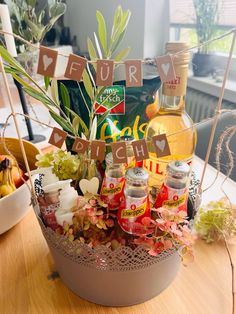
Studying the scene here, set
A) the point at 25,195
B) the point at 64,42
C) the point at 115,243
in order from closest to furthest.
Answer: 1. the point at 115,243
2. the point at 25,195
3. the point at 64,42

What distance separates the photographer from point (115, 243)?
1.18ft

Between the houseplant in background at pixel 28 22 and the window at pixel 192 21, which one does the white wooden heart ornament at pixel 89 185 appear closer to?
the houseplant in background at pixel 28 22

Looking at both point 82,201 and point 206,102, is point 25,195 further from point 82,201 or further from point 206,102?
point 206,102

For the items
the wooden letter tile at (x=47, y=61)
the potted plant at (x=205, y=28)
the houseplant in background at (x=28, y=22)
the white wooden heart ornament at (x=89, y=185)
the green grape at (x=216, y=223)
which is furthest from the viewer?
the potted plant at (x=205, y=28)

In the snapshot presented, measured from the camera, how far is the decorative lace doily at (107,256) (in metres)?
0.33

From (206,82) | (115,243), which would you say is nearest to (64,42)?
(206,82)

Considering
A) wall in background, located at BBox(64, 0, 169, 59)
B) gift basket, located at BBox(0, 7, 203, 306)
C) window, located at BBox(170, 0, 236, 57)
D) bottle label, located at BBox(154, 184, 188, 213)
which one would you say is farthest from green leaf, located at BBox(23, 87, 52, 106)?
wall in background, located at BBox(64, 0, 169, 59)

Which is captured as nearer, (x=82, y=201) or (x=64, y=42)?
(x=82, y=201)

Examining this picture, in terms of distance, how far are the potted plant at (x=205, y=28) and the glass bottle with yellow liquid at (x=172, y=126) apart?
3.49 feet

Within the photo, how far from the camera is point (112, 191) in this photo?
0.39m

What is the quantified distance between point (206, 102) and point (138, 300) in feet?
4.31

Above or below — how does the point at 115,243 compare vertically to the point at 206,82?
above

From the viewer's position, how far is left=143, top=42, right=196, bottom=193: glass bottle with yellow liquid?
0.38 metres

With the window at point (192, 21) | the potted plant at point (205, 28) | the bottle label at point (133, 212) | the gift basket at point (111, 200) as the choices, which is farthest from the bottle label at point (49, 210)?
the window at point (192, 21)
